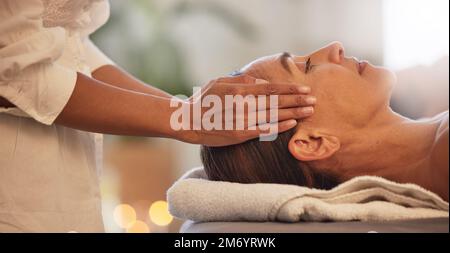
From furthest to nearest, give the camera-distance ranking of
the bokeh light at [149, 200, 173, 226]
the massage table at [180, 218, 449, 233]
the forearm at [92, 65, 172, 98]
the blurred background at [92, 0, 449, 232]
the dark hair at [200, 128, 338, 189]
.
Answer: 1. the bokeh light at [149, 200, 173, 226]
2. the blurred background at [92, 0, 449, 232]
3. the forearm at [92, 65, 172, 98]
4. the dark hair at [200, 128, 338, 189]
5. the massage table at [180, 218, 449, 233]

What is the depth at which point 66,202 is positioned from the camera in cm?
121

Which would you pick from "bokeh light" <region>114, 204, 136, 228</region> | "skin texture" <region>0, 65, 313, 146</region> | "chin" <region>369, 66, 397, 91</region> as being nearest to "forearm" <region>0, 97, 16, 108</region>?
"skin texture" <region>0, 65, 313, 146</region>

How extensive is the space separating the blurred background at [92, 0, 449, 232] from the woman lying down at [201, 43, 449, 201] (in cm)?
96

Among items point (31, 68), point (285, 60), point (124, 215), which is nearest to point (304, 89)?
point (285, 60)

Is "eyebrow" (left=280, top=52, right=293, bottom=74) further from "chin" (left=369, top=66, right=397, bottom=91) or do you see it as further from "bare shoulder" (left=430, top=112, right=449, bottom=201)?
"bare shoulder" (left=430, top=112, right=449, bottom=201)

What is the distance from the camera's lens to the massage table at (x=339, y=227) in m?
0.91

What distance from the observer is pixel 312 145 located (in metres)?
1.14

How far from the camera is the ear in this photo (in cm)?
113

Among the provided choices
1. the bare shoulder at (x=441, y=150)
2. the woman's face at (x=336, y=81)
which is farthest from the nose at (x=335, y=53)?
the bare shoulder at (x=441, y=150)

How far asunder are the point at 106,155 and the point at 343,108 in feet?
6.34

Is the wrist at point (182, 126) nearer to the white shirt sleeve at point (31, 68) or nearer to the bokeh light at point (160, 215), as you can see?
the white shirt sleeve at point (31, 68)

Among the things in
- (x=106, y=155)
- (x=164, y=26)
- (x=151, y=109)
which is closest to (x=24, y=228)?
(x=151, y=109)

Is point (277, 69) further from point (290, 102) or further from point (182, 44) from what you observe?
point (182, 44)
